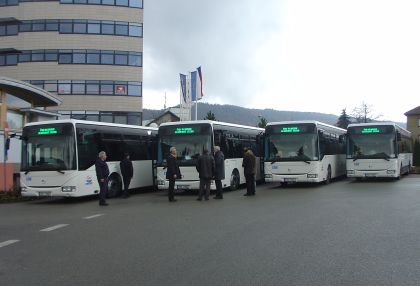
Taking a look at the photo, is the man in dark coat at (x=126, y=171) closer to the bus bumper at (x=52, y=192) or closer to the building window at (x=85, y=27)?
the bus bumper at (x=52, y=192)

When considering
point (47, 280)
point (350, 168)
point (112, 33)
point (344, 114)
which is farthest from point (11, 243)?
point (344, 114)

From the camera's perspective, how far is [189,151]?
19.5 meters

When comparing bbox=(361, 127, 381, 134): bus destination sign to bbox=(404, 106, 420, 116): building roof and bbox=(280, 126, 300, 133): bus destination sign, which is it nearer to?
bbox=(280, 126, 300, 133): bus destination sign

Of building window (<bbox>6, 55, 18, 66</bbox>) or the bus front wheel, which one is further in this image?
building window (<bbox>6, 55, 18, 66</bbox>)

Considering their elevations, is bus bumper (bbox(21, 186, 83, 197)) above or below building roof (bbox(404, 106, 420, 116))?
below

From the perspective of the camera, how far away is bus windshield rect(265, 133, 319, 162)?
21.1 m

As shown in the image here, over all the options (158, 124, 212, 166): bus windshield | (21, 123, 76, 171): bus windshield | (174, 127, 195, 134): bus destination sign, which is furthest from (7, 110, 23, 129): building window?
(174, 127, 195, 134): bus destination sign

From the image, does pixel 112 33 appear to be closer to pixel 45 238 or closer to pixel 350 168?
pixel 350 168

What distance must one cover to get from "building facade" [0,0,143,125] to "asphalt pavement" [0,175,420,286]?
1506 inches

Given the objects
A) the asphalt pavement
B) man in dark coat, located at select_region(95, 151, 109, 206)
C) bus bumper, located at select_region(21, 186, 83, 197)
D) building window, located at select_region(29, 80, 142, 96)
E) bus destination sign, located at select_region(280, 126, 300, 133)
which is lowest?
the asphalt pavement

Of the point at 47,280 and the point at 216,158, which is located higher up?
the point at 216,158

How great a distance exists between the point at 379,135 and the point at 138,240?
1781cm

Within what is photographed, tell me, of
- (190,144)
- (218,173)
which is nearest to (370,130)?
(190,144)

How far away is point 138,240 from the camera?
29.8 ft
